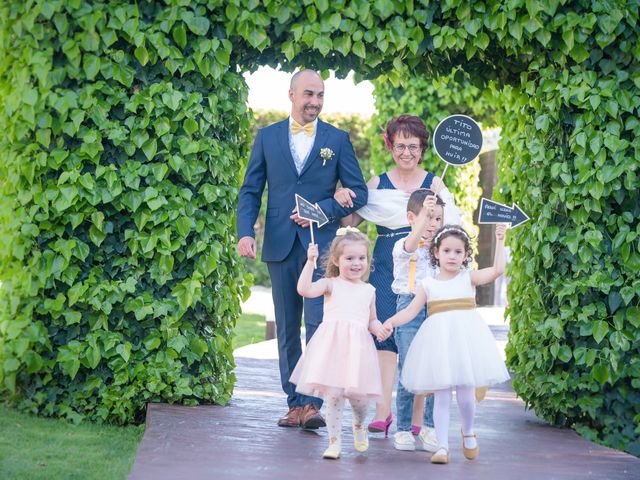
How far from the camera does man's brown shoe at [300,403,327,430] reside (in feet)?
17.5

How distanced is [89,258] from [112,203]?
355mm

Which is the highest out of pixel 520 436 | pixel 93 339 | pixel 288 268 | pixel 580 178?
pixel 580 178

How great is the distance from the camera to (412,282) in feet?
17.1

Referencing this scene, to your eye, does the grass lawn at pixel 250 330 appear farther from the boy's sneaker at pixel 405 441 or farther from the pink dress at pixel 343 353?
the pink dress at pixel 343 353

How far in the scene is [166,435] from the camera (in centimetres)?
493

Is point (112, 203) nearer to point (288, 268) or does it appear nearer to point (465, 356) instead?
point (288, 268)

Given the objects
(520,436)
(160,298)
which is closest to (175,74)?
(160,298)

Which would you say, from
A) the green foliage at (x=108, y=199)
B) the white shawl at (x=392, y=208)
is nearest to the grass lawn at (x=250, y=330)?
the green foliage at (x=108, y=199)

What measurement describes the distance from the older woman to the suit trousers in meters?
0.34

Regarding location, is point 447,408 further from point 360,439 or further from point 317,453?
point 317,453

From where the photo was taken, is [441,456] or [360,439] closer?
[441,456]

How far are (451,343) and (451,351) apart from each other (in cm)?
4

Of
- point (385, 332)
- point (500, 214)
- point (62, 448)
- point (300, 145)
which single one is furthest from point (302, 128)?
point (62, 448)

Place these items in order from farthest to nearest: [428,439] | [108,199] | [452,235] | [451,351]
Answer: [108,199] → [428,439] → [452,235] → [451,351]
